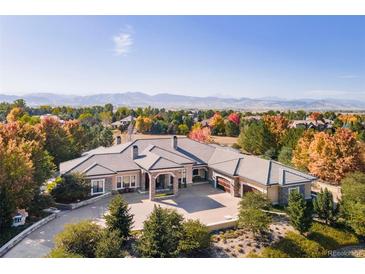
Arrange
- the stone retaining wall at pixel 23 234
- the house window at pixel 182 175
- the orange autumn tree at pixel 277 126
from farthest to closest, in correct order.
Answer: the orange autumn tree at pixel 277 126 < the house window at pixel 182 175 < the stone retaining wall at pixel 23 234

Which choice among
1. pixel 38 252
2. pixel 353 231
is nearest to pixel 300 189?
pixel 353 231

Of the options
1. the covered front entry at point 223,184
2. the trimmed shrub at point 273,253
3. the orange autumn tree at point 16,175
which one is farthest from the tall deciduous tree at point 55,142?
the trimmed shrub at point 273,253

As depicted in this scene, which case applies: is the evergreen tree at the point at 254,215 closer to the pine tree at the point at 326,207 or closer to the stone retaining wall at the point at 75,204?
the pine tree at the point at 326,207

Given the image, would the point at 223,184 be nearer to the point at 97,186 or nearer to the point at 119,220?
the point at 97,186
